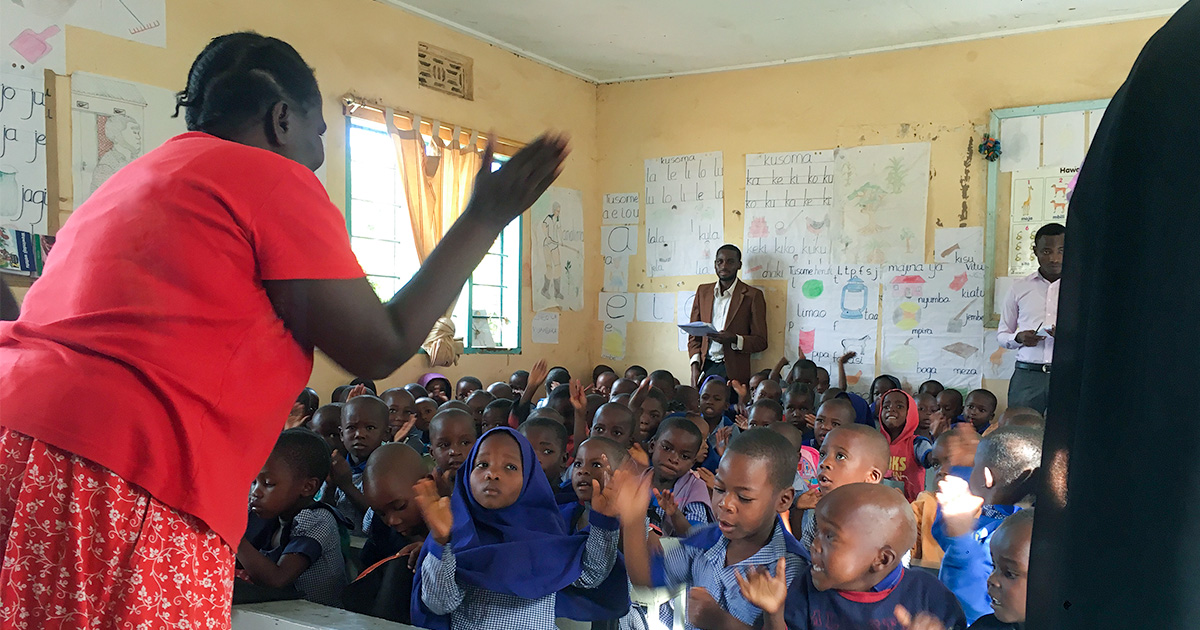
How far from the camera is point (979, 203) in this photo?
6062mm

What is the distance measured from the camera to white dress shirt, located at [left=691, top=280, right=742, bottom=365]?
6.57 metres

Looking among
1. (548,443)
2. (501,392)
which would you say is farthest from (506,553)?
(501,392)

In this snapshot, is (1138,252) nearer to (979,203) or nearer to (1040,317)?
(1040,317)

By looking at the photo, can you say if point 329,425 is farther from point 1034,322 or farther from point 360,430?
point 1034,322

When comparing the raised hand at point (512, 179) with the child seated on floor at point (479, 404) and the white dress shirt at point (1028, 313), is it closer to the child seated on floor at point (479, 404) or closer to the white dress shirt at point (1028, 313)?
the child seated on floor at point (479, 404)

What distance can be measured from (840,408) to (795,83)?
159 inches

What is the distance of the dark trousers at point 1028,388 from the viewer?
465cm

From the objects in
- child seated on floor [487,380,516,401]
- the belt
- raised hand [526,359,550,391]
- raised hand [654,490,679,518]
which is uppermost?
raised hand [526,359,550,391]

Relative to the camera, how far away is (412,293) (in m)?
0.94

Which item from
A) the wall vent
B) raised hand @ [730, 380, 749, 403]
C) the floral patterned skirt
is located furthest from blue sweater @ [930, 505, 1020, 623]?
the wall vent

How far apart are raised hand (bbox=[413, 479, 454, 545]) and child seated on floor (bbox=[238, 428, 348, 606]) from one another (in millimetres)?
379

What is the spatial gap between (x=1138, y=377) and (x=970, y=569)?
1.60 meters

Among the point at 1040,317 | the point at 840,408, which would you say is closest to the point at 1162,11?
the point at 1040,317

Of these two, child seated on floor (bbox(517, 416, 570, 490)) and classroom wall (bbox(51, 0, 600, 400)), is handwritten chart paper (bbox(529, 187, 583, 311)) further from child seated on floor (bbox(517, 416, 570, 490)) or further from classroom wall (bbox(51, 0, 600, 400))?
child seated on floor (bbox(517, 416, 570, 490))
